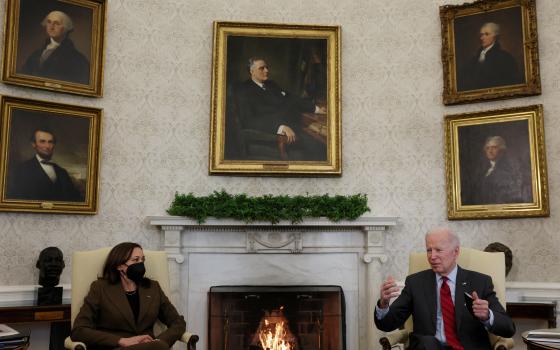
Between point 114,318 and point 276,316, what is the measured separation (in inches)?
85.8

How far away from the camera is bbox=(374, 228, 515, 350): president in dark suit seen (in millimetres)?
3656

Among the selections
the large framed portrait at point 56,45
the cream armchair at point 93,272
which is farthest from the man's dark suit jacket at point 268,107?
the cream armchair at point 93,272

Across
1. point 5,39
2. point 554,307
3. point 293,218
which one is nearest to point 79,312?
point 293,218

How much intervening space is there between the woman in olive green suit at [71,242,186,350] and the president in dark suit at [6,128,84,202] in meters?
1.60

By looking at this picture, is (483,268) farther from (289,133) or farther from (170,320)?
(289,133)

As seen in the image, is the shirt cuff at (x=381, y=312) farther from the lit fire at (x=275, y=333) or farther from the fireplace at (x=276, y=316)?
the lit fire at (x=275, y=333)

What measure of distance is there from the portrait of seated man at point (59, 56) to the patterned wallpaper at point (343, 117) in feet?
0.75

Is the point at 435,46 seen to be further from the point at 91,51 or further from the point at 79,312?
the point at 79,312

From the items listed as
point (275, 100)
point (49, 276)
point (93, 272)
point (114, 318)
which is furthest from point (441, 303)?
point (49, 276)

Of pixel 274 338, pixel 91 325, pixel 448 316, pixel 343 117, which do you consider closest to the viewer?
pixel 448 316

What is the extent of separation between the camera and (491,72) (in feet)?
19.8

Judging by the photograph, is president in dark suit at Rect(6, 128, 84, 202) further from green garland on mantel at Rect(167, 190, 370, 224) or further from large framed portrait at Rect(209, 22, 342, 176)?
large framed portrait at Rect(209, 22, 342, 176)

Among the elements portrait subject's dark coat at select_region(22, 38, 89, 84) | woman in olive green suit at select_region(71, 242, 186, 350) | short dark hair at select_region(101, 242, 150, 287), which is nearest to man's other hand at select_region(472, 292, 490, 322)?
woman in olive green suit at select_region(71, 242, 186, 350)

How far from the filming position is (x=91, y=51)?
5969 mm
